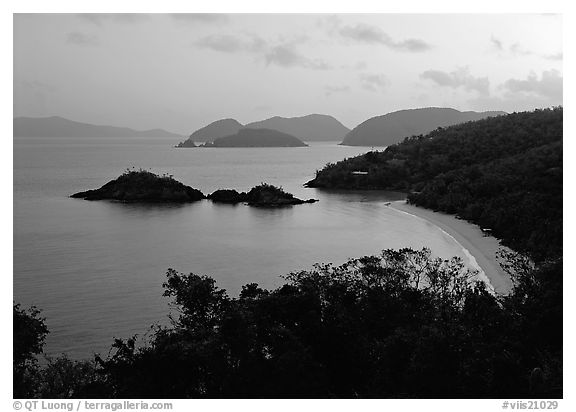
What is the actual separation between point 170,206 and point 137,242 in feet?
41.1

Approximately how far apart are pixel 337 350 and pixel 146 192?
33.1m

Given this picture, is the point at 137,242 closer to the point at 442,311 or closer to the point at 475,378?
the point at 442,311

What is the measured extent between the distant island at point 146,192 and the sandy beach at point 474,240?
14.3 m

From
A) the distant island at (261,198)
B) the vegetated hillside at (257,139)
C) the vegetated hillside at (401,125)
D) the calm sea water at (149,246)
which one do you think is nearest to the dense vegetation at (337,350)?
the calm sea water at (149,246)

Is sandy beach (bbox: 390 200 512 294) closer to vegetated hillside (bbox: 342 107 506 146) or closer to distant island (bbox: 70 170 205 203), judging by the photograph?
distant island (bbox: 70 170 205 203)

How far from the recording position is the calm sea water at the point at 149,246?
14.1 metres

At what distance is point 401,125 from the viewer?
110m

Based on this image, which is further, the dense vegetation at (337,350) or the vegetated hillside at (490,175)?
the vegetated hillside at (490,175)

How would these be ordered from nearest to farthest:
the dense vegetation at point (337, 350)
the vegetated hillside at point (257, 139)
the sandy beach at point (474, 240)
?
the dense vegetation at point (337, 350)
the sandy beach at point (474, 240)
the vegetated hillside at point (257, 139)

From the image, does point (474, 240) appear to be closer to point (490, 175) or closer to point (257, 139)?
Result: point (490, 175)

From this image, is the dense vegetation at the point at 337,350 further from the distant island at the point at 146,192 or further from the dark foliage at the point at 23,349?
the distant island at the point at 146,192

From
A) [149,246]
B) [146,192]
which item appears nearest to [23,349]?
[149,246]
